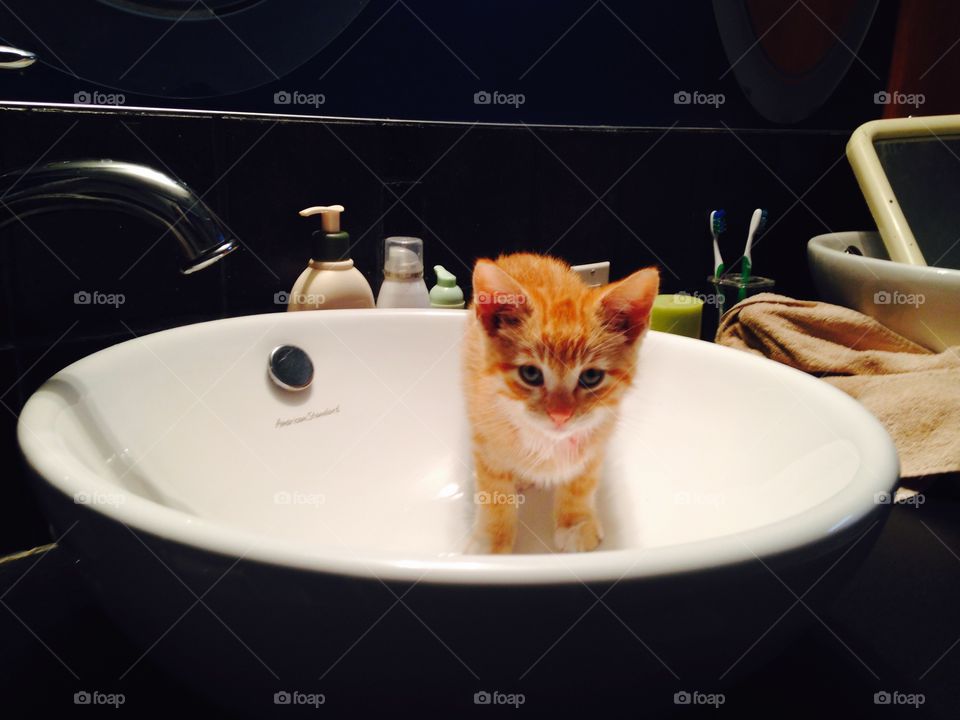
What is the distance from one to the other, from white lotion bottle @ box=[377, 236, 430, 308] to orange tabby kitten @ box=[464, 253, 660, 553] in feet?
0.65

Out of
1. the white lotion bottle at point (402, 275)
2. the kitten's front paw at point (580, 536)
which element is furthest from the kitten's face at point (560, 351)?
the white lotion bottle at point (402, 275)

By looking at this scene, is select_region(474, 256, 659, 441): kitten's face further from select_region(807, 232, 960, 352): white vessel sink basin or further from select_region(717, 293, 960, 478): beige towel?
select_region(807, 232, 960, 352): white vessel sink basin

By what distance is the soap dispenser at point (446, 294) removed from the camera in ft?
3.33

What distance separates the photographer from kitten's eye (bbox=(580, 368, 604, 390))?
30.8 inches

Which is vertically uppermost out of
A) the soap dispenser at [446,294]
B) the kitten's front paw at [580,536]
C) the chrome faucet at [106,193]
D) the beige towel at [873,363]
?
the chrome faucet at [106,193]

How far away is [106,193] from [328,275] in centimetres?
43

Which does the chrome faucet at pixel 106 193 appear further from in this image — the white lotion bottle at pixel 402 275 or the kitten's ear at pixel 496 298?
the white lotion bottle at pixel 402 275

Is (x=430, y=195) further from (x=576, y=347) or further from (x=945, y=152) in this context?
(x=945, y=152)

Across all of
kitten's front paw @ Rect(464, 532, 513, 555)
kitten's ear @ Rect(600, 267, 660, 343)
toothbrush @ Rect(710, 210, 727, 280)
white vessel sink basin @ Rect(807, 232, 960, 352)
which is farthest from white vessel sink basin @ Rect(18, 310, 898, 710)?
toothbrush @ Rect(710, 210, 727, 280)

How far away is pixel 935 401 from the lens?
2.85 ft

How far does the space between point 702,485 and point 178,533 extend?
0.56 meters

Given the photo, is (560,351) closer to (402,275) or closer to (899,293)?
(402,275)

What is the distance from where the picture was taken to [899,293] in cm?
104

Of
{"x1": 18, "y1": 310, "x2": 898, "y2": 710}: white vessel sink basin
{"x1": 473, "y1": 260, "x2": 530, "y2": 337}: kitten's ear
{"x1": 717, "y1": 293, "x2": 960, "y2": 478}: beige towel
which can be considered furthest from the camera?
{"x1": 717, "y1": 293, "x2": 960, "y2": 478}: beige towel
